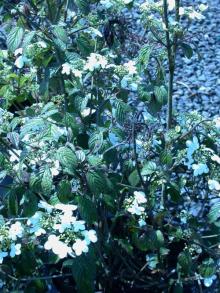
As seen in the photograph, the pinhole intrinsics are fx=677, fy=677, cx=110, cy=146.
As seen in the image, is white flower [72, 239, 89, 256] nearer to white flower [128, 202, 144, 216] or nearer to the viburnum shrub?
the viburnum shrub

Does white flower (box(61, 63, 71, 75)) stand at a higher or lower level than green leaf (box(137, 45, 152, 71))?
lower

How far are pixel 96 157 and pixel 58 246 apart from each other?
0.27m

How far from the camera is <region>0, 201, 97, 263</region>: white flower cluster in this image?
1.54 metres

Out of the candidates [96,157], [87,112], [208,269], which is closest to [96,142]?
[96,157]

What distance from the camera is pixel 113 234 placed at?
222 cm

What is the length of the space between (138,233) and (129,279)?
27 cm

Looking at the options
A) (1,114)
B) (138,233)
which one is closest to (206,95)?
(138,233)

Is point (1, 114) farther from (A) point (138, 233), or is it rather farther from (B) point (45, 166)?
(A) point (138, 233)

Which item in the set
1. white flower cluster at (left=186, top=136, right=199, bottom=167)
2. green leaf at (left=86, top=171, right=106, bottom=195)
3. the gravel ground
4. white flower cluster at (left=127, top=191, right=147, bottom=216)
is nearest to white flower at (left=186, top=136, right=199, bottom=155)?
white flower cluster at (left=186, top=136, right=199, bottom=167)

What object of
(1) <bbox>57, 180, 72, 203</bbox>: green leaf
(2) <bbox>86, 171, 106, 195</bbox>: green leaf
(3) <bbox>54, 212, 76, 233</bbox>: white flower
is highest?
(2) <bbox>86, 171, 106, 195</bbox>: green leaf

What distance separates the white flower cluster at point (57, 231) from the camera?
60.4 inches

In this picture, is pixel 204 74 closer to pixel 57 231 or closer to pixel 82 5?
pixel 82 5

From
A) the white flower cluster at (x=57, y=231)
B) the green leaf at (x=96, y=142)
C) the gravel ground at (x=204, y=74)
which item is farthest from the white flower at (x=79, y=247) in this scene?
the gravel ground at (x=204, y=74)

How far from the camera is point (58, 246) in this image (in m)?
1.52
